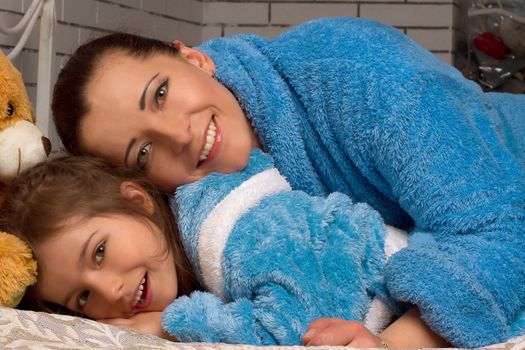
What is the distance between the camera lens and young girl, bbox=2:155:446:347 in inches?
46.3

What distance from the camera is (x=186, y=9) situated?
3.19m

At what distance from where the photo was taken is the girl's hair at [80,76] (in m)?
1.40

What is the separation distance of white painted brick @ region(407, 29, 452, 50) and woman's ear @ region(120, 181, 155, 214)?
202 centimetres

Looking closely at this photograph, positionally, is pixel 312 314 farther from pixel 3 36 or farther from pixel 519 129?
pixel 3 36

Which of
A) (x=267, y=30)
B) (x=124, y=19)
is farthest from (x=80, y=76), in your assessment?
(x=267, y=30)

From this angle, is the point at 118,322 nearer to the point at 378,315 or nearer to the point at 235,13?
the point at 378,315

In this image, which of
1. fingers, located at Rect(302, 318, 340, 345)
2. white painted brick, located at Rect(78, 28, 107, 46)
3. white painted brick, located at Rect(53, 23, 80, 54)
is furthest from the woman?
white painted brick, located at Rect(78, 28, 107, 46)

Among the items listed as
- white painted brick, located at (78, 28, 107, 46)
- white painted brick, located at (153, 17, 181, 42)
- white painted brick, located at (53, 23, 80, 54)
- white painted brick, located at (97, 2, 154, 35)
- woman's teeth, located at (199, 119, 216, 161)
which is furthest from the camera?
white painted brick, located at (153, 17, 181, 42)

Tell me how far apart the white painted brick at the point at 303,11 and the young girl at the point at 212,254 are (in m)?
1.96

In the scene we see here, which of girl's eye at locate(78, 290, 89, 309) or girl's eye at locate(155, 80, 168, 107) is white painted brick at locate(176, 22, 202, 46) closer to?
girl's eye at locate(155, 80, 168, 107)

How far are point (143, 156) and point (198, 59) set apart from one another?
0.22 meters

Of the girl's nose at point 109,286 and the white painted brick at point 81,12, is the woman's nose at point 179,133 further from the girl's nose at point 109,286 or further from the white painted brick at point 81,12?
the white painted brick at point 81,12

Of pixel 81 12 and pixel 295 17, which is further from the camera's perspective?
pixel 295 17

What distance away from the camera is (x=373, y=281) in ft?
4.04
